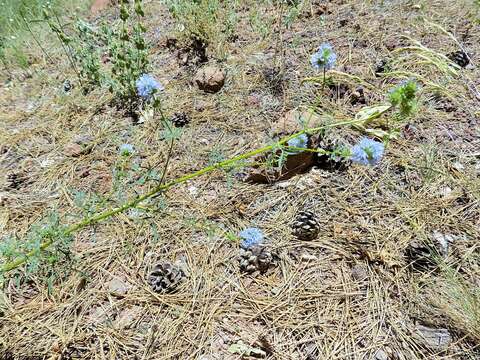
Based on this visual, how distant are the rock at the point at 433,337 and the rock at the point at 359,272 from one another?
28 centimetres

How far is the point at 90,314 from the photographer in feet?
5.43

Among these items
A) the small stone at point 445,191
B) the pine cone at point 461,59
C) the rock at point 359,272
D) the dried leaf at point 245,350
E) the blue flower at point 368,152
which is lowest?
the rock at point 359,272

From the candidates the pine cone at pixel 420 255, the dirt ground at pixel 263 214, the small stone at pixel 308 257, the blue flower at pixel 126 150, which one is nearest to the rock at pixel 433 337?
the dirt ground at pixel 263 214

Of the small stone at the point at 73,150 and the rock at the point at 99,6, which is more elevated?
the rock at the point at 99,6

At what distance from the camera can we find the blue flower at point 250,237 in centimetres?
178

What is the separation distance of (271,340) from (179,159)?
1212mm

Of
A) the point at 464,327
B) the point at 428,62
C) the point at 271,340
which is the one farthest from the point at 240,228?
the point at 428,62

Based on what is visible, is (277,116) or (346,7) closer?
(277,116)

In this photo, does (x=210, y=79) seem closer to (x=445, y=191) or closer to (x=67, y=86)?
(x=67, y=86)

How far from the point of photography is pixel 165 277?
1.72 meters

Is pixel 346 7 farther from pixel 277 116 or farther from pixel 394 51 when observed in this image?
pixel 277 116

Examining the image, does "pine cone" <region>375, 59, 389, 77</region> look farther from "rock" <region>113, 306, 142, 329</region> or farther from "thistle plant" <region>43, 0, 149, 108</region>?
"rock" <region>113, 306, 142, 329</region>

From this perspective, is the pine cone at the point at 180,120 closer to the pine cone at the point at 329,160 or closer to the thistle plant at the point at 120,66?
the thistle plant at the point at 120,66

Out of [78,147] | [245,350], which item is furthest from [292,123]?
[78,147]
